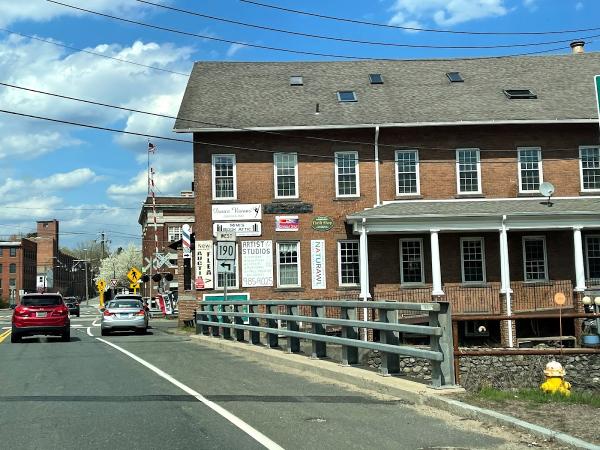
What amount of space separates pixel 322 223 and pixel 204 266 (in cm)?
521

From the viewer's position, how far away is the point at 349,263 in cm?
2777

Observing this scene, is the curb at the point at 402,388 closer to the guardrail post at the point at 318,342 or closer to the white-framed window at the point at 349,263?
the guardrail post at the point at 318,342

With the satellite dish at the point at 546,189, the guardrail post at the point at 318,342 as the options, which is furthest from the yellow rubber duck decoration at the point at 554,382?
the satellite dish at the point at 546,189

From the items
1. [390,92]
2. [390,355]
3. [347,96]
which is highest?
[390,92]

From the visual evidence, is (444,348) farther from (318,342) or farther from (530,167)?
(530,167)

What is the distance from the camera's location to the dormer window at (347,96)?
1155 inches

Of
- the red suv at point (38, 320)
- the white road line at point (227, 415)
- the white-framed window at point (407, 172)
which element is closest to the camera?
the white road line at point (227, 415)

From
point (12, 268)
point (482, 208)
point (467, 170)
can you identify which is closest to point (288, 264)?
point (482, 208)

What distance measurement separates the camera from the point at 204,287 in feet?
92.5

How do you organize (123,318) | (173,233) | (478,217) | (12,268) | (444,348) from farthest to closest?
(12,268) < (173,233) < (123,318) < (478,217) < (444,348)

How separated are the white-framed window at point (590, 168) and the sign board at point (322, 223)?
423 inches

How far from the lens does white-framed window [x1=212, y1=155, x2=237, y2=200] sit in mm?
27719

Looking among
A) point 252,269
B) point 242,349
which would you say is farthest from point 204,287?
point 242,349

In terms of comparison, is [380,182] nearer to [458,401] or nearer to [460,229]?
[460,229]
